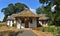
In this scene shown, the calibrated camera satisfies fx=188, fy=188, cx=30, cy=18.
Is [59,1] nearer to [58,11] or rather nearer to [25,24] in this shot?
[58,11]

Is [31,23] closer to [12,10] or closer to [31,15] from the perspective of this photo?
[31,15]

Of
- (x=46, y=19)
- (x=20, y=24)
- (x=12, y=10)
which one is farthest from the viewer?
(x=12, y=10)

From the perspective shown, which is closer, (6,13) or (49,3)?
(49,3)

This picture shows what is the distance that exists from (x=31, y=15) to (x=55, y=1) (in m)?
5.78

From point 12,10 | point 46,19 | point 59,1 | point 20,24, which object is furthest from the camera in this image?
point 12,10

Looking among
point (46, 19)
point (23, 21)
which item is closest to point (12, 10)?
point (46, 19)

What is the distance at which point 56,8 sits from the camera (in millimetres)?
38750

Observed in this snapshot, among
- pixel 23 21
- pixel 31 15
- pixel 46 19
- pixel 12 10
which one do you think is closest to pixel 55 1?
pixel 31 15

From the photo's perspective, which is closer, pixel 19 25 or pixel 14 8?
pixel 19 25

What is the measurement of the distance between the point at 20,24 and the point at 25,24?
1598 mm

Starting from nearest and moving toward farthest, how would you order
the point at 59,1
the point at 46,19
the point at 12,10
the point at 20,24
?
the point at 59,1 < the point at 20,24 < the point at 46,19 < the point at 12,10

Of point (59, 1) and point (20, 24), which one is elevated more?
point (59, 1)

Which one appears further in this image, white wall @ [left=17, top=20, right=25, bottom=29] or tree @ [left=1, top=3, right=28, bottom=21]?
tree @ [left=1, top=3, right=28, bottom=21]

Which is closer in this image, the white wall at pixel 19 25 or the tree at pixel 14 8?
the white wall at pixel 19 25
